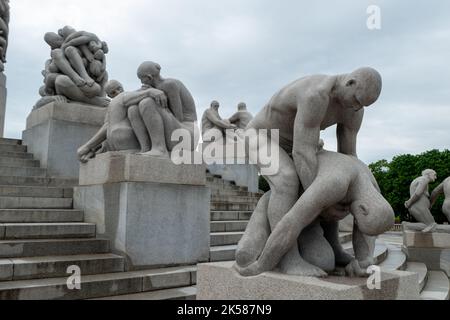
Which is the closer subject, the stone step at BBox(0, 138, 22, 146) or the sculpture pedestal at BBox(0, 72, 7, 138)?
the stone step at BBox(0, 138, 22, 146)

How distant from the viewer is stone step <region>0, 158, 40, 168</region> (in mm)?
8155

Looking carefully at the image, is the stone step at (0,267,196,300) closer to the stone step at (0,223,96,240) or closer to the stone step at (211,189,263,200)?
the stone step at (0,223,96,240)

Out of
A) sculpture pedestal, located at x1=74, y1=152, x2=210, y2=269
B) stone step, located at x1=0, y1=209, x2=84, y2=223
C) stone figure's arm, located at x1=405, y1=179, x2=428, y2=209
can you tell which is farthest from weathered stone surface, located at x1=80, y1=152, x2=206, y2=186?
stone figure's arm, located at x1=405, y1=179, x2=428, y2=209

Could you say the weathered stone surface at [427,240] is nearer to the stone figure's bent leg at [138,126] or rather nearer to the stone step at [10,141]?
the stone figure's bent leg at [138,126]

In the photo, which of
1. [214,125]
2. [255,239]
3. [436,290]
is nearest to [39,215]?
[255,239]

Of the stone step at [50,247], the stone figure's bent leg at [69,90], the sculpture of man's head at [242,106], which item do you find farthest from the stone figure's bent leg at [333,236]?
the sculpture of man's head at [242,106]

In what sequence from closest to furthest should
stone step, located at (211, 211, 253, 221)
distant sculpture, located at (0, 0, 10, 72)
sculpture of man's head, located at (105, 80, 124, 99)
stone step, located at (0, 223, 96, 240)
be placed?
1. stone step, located at (0, 223, 96, 240)
2. sculpture of man's head, located at (105, 80, 124, 99)
3. stone step, located at (211, 211, 253, 221)
4. distant sculpture, located at (0, 0, 10, 72)

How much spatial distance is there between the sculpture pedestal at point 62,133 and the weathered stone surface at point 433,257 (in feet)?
28.8

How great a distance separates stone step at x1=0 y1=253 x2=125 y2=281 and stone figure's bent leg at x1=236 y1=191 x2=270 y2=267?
237 centimetres

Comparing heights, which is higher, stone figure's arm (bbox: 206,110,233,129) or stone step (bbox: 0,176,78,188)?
stone figure's arm (bbox: 206,110,233,129)

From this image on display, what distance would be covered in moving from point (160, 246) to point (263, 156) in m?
2.62

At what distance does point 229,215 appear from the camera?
28.1 feet

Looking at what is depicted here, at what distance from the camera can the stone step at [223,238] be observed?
6.79 metres
